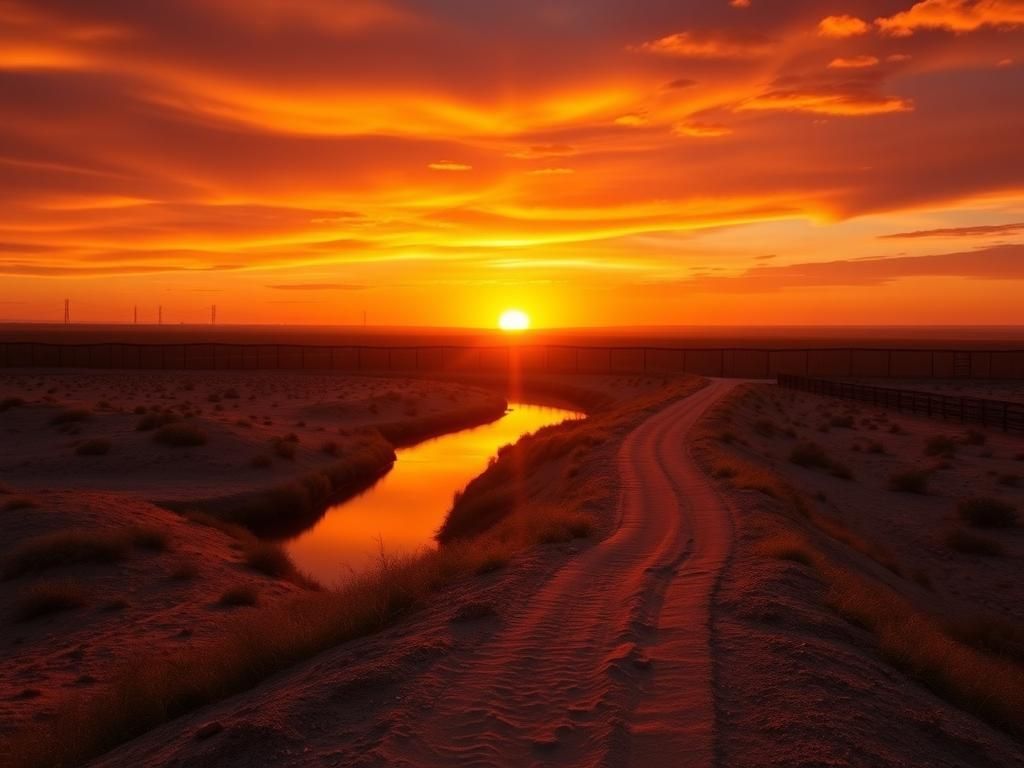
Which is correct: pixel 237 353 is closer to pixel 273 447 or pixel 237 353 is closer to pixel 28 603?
pixel 273 447

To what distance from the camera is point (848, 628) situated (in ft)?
35.9

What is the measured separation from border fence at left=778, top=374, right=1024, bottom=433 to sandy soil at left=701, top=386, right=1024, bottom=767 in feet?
36.0

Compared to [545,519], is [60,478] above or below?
below

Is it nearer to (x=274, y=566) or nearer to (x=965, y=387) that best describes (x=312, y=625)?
(x=274, y=566)

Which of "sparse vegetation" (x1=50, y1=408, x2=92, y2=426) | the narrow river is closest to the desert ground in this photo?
the narrow river

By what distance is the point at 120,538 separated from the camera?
69.6ft

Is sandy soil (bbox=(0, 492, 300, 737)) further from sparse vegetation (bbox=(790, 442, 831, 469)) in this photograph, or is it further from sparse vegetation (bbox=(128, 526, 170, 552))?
sparse vegetation (bbox=(790, 442, 831, 469))

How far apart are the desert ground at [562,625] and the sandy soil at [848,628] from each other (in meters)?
0.04

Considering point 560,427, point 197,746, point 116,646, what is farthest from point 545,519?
point 560,427

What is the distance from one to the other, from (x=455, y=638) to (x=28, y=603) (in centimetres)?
1174

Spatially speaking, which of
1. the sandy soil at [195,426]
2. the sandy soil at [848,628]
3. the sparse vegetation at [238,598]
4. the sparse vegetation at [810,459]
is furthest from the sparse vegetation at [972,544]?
the sandy soil at [195,426]

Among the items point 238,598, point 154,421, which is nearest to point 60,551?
point 238,598

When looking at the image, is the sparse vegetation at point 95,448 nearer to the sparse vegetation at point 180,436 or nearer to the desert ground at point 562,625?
the sparse vegetation at point 180,436

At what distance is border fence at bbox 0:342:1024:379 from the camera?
391 ft
